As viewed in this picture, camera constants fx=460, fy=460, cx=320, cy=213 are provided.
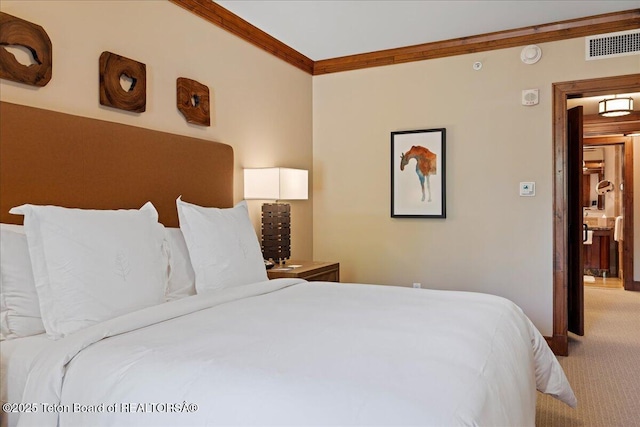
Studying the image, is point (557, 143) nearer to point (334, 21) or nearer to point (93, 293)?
point (334, 21)

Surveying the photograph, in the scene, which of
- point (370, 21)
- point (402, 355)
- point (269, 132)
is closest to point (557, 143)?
point (370, 21)

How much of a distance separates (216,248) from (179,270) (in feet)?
0.73

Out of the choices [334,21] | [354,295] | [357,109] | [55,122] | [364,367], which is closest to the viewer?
[364,367]

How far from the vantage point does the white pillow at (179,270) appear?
2379 mm

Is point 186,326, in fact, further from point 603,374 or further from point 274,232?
point 603,374

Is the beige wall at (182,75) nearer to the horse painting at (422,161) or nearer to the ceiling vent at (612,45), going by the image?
the horse painting at (422,161)

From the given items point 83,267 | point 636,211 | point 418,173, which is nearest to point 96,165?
point 83,267

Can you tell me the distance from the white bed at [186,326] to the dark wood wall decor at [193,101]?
0.39 meters

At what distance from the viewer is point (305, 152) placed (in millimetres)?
4637

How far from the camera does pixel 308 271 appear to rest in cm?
345

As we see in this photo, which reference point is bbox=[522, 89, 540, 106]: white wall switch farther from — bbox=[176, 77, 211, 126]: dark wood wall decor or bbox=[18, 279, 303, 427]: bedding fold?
bbox=[18, 279, 303, 427]: bedding fold

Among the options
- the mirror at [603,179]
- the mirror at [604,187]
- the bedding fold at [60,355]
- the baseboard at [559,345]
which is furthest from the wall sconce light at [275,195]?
the mirror at [604,187]

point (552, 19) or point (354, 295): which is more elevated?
point (552, 19)

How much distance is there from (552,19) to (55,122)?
3600 millimetres
